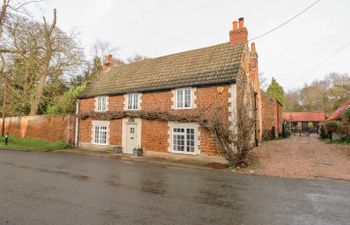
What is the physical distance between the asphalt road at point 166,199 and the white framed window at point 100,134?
8243 mm

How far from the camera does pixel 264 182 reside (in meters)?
8.53

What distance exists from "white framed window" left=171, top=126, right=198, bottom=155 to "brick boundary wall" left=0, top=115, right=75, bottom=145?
1179 cm

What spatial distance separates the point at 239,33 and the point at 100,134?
14.5 metres

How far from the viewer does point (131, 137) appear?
16344 millimetres

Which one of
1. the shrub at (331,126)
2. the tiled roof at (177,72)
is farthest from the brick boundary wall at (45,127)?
the shrub at (331,126)

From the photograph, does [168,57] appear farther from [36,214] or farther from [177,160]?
[36,214]

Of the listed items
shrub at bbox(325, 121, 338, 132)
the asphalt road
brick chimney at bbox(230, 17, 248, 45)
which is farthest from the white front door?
→ shrub at bbox(325, 121, 338, 132)

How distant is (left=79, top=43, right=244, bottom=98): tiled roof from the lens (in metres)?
13.6

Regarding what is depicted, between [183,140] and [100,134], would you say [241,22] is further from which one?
[100,134]

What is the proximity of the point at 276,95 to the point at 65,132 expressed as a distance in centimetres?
3704

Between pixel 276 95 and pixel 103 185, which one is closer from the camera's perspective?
pixel 103 185

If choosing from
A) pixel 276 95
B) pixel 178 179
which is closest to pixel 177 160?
pixel 178 179

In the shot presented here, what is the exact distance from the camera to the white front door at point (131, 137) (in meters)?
16.1

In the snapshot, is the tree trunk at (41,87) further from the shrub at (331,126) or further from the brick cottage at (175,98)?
the shrub at (331,126)
